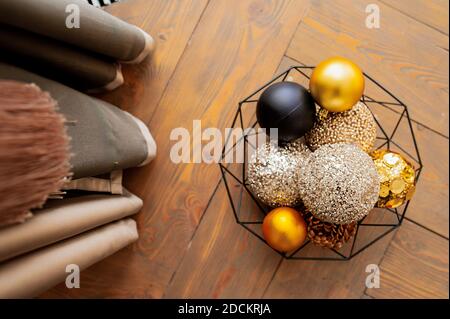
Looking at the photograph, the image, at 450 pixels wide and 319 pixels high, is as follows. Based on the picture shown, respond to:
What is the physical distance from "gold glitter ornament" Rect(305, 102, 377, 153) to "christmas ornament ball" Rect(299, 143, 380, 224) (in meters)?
0.04

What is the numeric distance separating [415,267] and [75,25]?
0.76 m

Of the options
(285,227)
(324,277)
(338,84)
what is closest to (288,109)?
(338,84)

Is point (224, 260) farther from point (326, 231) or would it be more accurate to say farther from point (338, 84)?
point (338, 84)

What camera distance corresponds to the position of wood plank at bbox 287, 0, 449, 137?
0.89 meters

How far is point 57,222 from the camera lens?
0.54 metres

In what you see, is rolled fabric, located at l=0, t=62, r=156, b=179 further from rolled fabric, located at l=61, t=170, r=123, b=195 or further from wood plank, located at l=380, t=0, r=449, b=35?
wood plank, located at l=380, t=0, r=449, b=35

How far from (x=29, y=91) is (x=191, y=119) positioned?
1.42 ft

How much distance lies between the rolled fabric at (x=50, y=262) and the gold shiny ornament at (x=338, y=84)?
1.31ft

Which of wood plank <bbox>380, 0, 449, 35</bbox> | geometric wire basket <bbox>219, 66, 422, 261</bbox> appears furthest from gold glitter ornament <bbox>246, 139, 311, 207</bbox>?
wood plank <bbox>380, 0, 449, 35</bbox>

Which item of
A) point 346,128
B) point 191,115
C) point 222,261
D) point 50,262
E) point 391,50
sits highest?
point 391,50
